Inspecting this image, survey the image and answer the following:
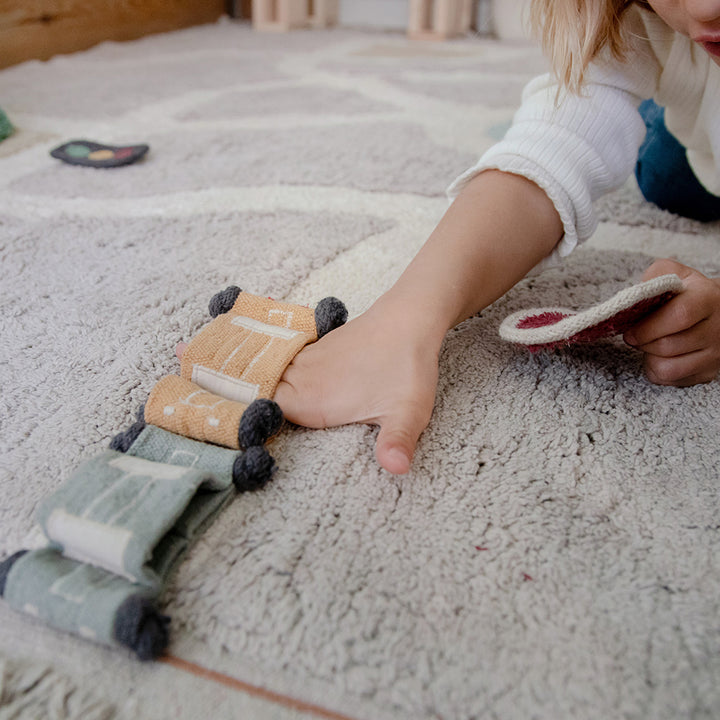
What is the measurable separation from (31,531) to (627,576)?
0.39m

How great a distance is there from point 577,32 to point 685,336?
1.10ft

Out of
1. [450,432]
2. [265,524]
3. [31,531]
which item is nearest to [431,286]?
[450,432]

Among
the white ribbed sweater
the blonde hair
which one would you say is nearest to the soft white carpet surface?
the white ribbed sweater

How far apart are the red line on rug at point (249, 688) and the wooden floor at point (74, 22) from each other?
1.72 metres

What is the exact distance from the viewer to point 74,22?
1.80 m

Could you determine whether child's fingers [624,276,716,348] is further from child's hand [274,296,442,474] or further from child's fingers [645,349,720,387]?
child's hand [274,296,442,474]

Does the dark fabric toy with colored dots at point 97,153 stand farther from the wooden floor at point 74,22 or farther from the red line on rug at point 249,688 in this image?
the red line on rug at point 249,688

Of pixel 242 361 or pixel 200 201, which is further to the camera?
pixel 200 201

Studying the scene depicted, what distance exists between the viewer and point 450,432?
507 millimetres

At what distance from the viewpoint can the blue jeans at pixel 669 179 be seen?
2.89ft

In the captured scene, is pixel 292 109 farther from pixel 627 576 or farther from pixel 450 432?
pixel 627 576

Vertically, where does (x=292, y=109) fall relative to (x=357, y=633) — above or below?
above

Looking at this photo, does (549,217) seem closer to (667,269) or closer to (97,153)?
(667,269)

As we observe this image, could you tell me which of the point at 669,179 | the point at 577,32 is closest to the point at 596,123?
the point at 577,32
